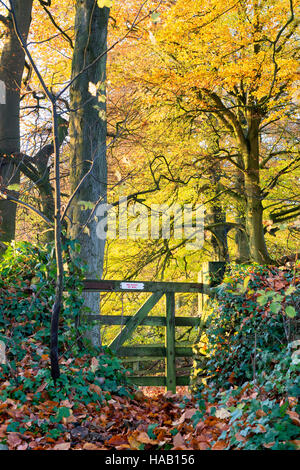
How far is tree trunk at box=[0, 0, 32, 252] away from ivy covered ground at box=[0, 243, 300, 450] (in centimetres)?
306

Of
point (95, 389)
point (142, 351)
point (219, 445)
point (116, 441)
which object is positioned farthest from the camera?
point (142, 351)

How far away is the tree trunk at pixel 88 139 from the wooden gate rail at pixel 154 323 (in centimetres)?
36

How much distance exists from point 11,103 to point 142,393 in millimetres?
6287

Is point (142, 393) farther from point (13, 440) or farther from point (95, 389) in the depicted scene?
point (13, 440)

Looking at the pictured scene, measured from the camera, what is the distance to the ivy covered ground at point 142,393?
140 inches

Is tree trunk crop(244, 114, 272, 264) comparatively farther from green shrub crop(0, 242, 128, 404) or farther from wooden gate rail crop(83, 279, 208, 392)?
green shrub crop(0, 242, 128, 404)

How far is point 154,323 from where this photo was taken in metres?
7.14

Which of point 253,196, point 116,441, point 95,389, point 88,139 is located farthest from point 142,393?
point 253,196

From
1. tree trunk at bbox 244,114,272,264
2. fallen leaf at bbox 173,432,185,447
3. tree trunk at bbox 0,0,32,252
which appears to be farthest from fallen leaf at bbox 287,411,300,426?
tree trunk at bbox 244,114,272,264

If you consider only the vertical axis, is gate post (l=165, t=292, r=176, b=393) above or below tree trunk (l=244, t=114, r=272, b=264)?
below

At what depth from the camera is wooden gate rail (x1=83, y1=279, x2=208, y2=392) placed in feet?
22.4

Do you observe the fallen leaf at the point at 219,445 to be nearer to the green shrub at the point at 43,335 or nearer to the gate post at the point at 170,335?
the green shrub at the point at 43,335

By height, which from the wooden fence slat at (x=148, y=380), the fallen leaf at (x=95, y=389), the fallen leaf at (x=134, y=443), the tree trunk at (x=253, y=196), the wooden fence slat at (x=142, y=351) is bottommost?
the wooden fence slat at (x=148, y=380)

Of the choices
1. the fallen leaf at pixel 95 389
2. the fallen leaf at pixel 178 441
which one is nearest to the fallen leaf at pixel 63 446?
the fallen leaf at pixel 178 441
